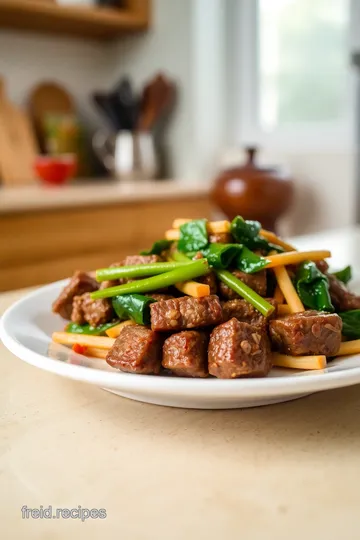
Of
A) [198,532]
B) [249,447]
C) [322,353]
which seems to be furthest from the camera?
[322,353]

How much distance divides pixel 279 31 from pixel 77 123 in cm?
119

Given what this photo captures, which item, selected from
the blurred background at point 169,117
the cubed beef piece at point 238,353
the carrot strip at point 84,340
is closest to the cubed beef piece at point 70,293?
the carrot strip at point 84,340

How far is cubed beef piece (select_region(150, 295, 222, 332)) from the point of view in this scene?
745 millimetres

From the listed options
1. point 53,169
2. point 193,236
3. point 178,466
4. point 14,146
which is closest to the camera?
point 178,466

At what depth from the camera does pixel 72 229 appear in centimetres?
259

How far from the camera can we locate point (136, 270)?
85 cm

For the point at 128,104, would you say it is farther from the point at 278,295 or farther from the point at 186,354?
the point at 186,354

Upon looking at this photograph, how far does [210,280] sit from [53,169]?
232 cm

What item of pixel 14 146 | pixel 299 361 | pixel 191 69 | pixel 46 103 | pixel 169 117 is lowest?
pixel 299 361

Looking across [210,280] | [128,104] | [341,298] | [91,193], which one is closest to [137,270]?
[210,280]

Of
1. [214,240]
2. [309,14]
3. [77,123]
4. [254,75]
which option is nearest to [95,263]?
[77,123]

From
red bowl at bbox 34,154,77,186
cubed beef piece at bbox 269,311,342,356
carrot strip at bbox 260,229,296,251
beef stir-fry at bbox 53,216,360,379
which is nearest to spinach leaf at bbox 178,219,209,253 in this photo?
beef stir-fry at bbox 53,216,360,379

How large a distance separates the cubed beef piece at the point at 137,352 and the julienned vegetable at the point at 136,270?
10cm

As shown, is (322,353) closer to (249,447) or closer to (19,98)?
(249,447)
